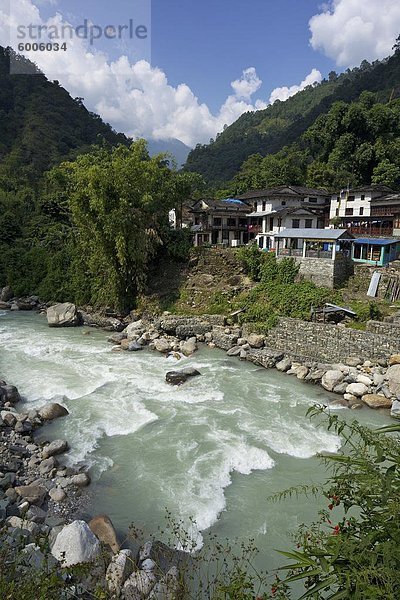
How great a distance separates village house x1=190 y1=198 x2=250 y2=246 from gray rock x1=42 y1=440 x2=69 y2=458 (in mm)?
25092

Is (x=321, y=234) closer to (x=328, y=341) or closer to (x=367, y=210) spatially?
(x=328, y=341)

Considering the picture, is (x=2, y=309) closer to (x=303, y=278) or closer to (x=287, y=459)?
(x=303, y=278)

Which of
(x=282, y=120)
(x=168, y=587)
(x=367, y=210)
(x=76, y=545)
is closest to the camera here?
(x=168, y=587)

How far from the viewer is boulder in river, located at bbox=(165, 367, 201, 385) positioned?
16109mm

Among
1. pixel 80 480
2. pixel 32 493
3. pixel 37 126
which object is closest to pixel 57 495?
pixel 32 493

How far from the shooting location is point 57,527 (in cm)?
816

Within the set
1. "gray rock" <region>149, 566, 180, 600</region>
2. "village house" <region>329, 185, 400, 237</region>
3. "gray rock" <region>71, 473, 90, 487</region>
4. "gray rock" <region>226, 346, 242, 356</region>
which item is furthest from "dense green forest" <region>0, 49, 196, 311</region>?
"gray rock" <region>149, 566, 180, 600</region>

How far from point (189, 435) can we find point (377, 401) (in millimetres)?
7400

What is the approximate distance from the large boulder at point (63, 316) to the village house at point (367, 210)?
2134 cm

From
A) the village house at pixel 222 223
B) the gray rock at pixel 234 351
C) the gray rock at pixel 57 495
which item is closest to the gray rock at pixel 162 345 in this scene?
the gray rock at pixel 234 351

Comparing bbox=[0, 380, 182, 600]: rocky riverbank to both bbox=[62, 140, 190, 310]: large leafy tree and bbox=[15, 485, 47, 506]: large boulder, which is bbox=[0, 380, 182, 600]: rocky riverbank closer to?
bbox=[15, 485, 47, 506]: large boulder

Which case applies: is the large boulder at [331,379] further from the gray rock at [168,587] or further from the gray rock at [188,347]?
the gray rock at [168,587]

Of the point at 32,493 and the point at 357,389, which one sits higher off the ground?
the point at 357,389

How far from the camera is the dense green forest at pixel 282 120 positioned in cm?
8331
